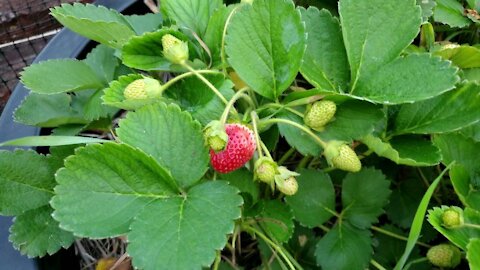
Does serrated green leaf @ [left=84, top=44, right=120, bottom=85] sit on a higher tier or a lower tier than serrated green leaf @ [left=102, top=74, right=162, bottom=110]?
lower

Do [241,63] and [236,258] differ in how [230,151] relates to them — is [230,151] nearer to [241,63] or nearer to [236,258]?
[241,63]

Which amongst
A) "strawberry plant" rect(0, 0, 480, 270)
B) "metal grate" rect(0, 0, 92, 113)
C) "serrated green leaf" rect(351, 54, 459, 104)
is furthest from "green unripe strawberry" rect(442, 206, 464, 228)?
"metal grate" rect(0, 0, 92, 113)

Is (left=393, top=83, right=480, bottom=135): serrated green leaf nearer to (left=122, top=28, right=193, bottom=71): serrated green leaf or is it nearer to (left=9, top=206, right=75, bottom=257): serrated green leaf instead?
(left=122, top=28, right=193, bottom=71): serrated green leaf

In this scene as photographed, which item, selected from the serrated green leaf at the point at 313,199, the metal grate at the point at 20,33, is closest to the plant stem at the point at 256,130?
the serrated green leaf at the point at 313,199

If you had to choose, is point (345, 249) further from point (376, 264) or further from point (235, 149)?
A: point (235, 149)

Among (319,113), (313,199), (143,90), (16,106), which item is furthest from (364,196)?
(16,106)

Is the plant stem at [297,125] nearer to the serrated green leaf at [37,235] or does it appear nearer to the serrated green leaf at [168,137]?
the serrated green leaf at [168,137]
